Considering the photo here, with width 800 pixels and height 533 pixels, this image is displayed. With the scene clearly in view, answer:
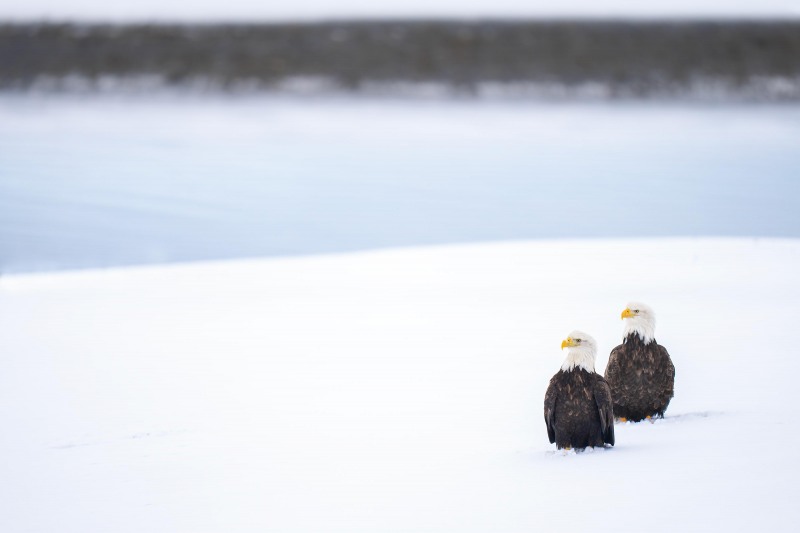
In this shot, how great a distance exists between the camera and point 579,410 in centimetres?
290

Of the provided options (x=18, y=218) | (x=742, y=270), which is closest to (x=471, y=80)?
(x=18, y=218)

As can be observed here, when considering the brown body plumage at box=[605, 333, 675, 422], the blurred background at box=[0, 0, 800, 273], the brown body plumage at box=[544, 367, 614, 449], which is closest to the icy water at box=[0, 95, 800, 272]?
the blurred background at box=[0, 0, 800, 273]

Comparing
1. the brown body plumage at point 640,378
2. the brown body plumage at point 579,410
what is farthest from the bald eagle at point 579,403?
the brown body plumage at point 640,378

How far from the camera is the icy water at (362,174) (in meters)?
8.77

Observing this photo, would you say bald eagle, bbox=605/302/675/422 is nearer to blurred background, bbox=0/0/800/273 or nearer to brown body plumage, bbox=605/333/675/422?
brown body plumage, bbox=605/333/675/422

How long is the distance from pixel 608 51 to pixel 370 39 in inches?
124

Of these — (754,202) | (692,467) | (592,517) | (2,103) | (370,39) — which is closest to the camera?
(592,517)

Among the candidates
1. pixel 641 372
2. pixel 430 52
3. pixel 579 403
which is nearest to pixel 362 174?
pixel 430 52

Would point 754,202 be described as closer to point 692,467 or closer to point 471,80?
point 471,80

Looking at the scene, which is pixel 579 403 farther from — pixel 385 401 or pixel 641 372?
pixel 385 401

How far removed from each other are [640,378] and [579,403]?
31 cm

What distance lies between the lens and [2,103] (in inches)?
549

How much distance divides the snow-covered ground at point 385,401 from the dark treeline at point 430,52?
19.7 ft

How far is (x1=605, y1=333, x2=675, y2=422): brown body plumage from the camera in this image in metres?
3.11
